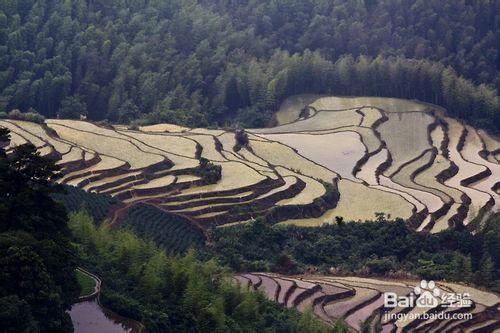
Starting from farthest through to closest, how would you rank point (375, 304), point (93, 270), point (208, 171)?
point (208, 171) → point (375, 304) → point (93, 270)

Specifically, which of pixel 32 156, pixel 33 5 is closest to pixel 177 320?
pixel 32 156

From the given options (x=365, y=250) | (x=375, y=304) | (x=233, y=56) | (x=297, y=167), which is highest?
(x=233, y=56)

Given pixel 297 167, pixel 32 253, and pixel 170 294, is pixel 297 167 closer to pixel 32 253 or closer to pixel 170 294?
pixel 170 294

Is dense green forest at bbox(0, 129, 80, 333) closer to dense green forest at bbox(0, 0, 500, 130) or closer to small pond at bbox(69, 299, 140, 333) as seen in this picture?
small pond at bbox(69, 299, 140, 333)

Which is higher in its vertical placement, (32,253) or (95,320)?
(32,253)

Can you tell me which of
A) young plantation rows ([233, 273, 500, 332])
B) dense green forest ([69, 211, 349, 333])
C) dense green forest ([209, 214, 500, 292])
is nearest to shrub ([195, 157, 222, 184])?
dense green forest ([209, 214, 500, 292])

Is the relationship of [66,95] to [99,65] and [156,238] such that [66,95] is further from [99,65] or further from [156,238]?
[156,238]

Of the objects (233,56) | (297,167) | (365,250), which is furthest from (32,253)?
(233,56)
